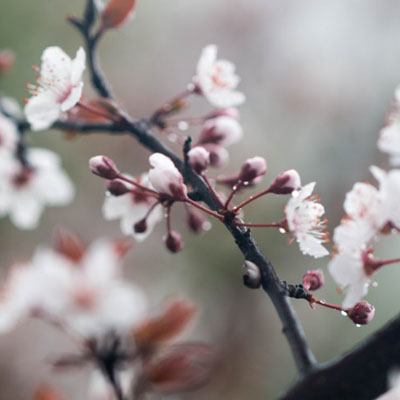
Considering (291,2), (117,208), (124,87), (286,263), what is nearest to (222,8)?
(291,2)

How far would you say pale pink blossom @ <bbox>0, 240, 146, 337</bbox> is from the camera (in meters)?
1.17

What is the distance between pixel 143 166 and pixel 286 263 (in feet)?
3.21

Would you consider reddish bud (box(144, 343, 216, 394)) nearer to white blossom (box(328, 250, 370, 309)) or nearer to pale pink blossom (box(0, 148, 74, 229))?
white blossom (box(328, 250, 370, 309))

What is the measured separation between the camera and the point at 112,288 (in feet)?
4.27

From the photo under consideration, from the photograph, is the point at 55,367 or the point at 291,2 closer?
the point at 55,367

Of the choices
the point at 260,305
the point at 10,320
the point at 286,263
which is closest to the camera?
the point at 10,320

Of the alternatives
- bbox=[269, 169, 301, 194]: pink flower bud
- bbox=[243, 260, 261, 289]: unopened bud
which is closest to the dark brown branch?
bbox=[243, 260, 261, 289]: unopened bud

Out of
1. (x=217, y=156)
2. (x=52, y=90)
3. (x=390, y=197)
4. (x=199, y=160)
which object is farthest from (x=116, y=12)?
(x=390, y=197)

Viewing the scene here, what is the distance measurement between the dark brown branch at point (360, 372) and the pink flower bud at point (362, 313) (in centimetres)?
11

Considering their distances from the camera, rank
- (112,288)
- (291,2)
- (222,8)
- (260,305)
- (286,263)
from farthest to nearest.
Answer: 1. (222,8)
2. (291,2)
3. (260,305)
4. (286,263)
5. (112,288)

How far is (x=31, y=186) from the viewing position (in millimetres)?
1355

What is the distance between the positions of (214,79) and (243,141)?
6.02 feet

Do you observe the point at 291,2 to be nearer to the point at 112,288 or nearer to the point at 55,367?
the point at 112,288

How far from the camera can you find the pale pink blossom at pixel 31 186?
1.29 meters
